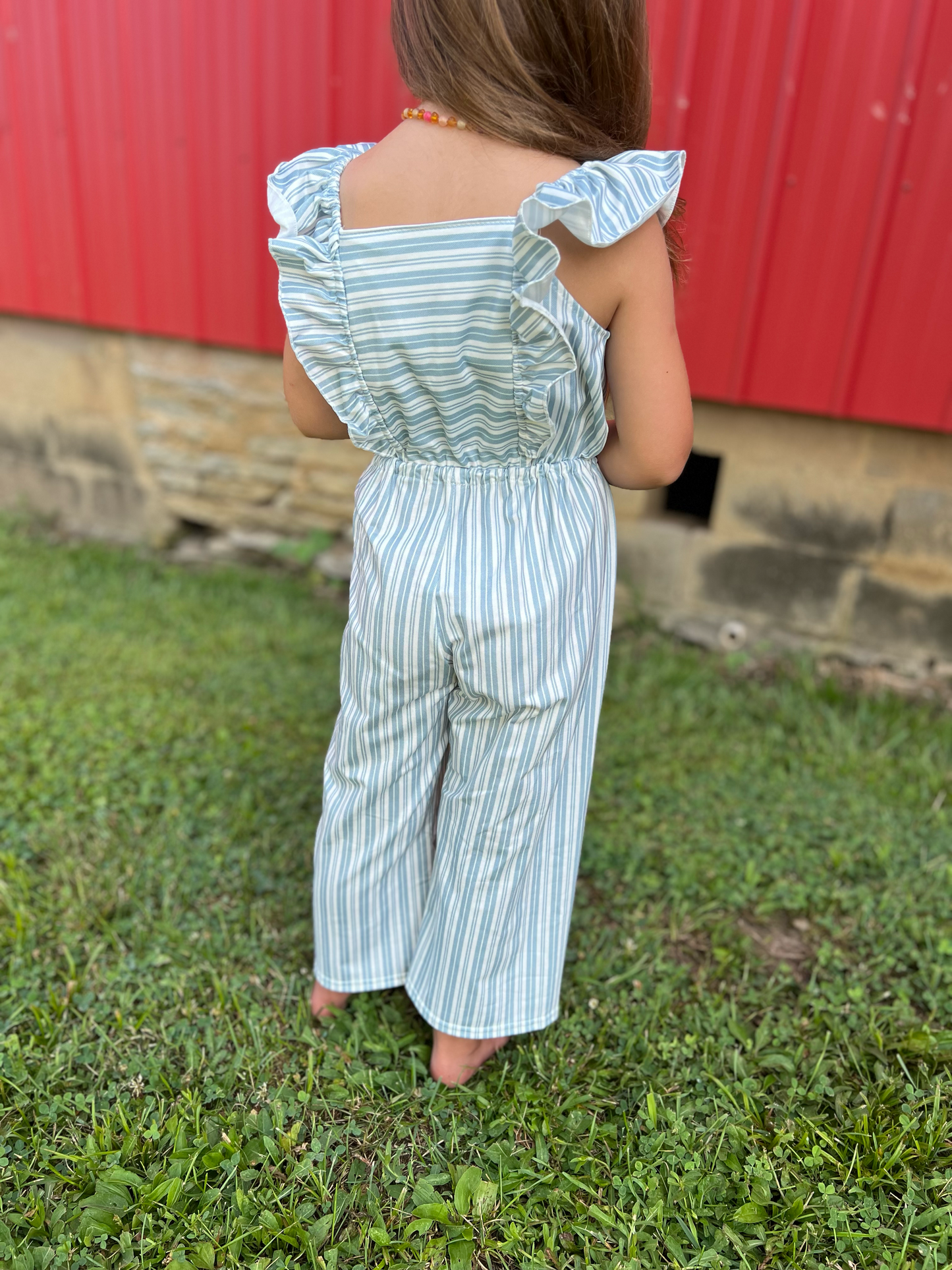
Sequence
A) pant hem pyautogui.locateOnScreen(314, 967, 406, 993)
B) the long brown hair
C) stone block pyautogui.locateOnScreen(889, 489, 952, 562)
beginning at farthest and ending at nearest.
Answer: stone block pyautogui.locateOnScreen(889, 489, 952, 562) → pant hem pyautogui.locateOnScreen(314, 967, 406, 993) → the long brown hair

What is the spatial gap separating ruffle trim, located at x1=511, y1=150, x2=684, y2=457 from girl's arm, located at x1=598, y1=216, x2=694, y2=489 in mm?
45

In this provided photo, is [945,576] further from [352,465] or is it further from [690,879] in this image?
[352,465]

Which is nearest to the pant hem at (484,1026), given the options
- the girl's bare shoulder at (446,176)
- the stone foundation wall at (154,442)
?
the girl's bare shoulder at (446,176)

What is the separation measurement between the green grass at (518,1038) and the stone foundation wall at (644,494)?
1.27 ft

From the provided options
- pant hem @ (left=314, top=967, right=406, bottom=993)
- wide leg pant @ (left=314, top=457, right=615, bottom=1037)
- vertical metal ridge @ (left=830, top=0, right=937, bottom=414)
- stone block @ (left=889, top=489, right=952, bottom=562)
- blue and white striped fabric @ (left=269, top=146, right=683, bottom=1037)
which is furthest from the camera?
stone block @ (left=889, top=489, right=952, bottom=562)

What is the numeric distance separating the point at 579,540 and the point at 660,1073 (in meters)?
1.05

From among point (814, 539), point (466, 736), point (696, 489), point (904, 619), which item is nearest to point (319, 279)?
point (466, 736)

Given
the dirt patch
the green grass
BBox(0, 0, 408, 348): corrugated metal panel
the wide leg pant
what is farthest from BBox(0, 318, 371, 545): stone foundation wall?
the dirt patch

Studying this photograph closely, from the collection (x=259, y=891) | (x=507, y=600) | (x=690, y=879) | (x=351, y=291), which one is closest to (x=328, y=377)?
(x=351, y=291)

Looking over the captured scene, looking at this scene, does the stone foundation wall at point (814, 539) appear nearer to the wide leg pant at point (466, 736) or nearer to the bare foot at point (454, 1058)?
the wide leg pant at point (466, 736)

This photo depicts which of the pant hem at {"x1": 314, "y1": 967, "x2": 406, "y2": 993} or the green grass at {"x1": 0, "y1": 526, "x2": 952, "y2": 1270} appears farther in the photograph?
the pant hem at {"x1": 314, "y1": 967, "x2": 406, "y2": 993}

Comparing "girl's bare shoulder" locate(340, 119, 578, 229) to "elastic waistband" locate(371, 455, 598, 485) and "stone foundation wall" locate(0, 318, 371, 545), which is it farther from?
"stone foundation wall" locate(0, 318, 371, 545)

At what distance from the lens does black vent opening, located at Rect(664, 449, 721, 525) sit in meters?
3.71

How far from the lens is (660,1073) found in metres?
1.78
